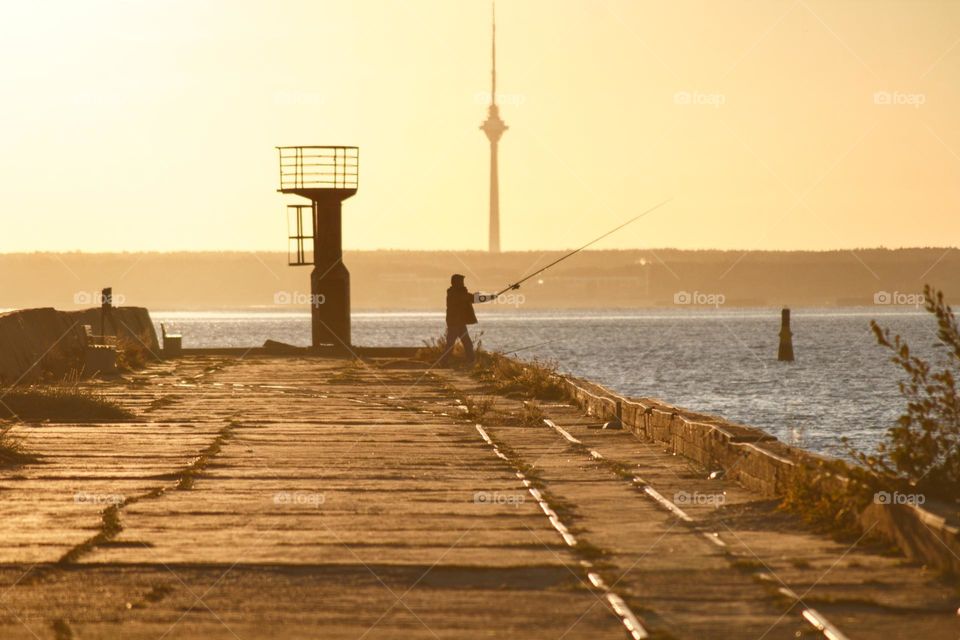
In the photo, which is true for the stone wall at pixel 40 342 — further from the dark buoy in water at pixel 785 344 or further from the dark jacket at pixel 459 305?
the dark buoy in water at pixel 785 344

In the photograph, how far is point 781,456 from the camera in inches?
428

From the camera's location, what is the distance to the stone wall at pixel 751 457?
7934mm

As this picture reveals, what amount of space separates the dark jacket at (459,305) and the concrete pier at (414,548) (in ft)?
39.2

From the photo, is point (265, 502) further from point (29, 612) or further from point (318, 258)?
point (318, 258)

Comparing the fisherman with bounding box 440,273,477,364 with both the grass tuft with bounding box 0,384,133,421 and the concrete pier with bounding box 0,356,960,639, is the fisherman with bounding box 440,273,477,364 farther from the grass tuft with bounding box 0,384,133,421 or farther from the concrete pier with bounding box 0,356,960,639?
the concrete pier with bounding box 0,356,960,639

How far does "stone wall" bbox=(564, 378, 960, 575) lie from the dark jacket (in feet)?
24.0

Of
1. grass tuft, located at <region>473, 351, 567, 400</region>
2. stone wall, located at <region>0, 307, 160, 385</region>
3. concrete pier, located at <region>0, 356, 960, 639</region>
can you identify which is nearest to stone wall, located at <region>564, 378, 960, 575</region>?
concrete pier, located at <region>0, 356, 960, 639</region>

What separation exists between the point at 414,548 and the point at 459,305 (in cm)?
1882

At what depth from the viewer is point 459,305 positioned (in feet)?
90.1

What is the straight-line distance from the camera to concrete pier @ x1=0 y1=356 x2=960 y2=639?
689 centimetres

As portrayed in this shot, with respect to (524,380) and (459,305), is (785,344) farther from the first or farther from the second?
(524,380)

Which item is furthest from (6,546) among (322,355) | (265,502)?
(322,355)

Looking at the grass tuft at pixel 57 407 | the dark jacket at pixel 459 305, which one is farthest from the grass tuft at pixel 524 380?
the grass tuft at pixel 57 407

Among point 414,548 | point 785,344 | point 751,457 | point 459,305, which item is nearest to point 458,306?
point 459,305
